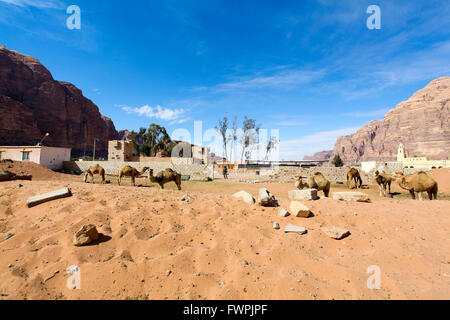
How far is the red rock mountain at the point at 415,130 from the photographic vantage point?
142250 mm

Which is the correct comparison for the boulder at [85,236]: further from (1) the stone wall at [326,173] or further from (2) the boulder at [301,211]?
(1) the stone wall at [326,173]

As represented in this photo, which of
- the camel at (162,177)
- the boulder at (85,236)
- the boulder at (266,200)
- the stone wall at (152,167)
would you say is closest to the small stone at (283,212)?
the boulder at (266,200)

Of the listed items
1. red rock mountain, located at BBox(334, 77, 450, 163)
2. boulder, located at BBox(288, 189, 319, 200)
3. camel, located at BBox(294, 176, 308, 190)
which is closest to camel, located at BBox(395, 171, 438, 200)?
camel, located at BBox(294, 176, 308, 190)

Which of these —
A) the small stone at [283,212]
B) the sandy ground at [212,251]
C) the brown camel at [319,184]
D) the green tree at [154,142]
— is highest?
the green tree at [154,142]

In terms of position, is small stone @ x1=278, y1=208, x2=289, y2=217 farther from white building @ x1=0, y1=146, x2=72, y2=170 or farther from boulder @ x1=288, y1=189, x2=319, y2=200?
white building @ x1=0, y1=146, x2=72, y2=170

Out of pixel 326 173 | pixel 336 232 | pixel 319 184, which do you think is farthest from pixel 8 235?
pixel 326 173

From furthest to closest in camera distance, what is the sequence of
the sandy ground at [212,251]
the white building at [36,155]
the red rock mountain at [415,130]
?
the red rock mountain at [415,130], the white building at [36,155], the sandy ground at [212,251]

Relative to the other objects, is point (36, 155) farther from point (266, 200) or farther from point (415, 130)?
point (415, 130)

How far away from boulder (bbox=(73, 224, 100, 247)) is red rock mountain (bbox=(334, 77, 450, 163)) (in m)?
185

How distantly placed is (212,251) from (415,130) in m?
209

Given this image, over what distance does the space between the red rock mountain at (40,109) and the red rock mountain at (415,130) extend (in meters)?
198

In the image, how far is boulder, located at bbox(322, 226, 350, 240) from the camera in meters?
3.80

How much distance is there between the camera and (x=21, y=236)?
11.4ft
